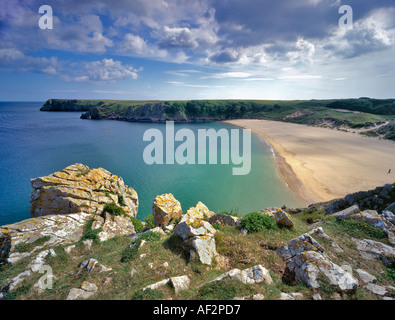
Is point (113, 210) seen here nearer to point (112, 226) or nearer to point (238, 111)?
point (112, 226)

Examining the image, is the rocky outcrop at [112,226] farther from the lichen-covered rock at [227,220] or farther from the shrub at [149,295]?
the shrub at [149,295]

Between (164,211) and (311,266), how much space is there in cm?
1027

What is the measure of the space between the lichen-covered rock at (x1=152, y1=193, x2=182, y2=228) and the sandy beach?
21587 mm

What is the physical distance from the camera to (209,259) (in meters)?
7.52

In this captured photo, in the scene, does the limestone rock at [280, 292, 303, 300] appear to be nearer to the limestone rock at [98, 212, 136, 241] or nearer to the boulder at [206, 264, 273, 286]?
the boulder at [206, 264, 273, 286]

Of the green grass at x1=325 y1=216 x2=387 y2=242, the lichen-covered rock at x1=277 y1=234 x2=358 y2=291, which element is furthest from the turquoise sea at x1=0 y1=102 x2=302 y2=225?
the lichen-covered rock at x1=277 y1=234 x2=358 y2=291

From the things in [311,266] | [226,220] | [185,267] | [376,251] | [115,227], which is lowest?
[115,227]

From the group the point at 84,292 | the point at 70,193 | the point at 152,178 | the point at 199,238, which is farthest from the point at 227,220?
the point at 152,178

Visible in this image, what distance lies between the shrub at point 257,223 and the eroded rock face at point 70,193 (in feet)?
40.3

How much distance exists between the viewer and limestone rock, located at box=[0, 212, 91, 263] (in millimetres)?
9539
